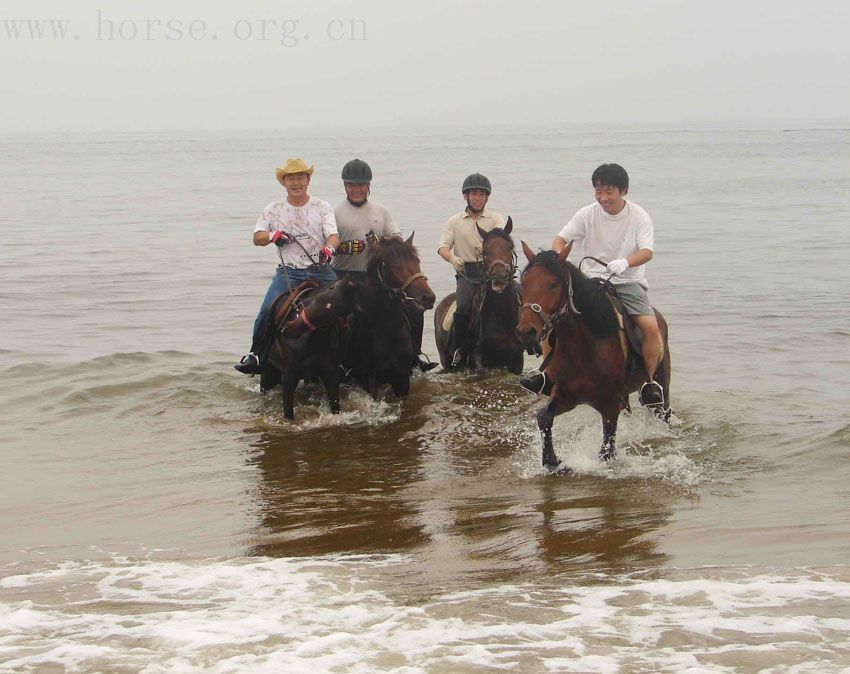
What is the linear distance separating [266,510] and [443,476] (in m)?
1.59

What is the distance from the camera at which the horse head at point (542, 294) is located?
7.30 metres

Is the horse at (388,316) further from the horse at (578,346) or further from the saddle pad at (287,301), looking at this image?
the horse at (578,346)

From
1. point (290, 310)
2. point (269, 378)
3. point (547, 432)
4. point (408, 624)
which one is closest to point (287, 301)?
point (290, 310)

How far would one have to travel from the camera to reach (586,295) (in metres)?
7.89

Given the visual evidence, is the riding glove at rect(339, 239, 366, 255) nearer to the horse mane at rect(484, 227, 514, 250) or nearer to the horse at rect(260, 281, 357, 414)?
the horse at rect(260, 281, 357, 414)

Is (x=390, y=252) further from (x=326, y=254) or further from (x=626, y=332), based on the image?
(x=626, y=332)

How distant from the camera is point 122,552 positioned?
267 inches

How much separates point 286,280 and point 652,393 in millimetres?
4020

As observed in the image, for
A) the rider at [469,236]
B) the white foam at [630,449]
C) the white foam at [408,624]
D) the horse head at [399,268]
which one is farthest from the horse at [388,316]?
the white foam at [408,624]

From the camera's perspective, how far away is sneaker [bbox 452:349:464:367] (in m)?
12.3

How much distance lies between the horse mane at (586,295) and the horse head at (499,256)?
2.42m

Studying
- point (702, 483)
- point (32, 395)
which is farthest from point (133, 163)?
point (702, 483)

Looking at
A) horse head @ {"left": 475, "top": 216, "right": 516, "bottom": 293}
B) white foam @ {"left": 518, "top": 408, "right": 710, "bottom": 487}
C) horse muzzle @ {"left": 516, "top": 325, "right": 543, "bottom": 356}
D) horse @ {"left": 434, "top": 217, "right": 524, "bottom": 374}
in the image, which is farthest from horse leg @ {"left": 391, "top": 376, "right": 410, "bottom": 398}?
horse muzzle @ {"left": 516, "top": 325, "right": 543, "bottom": 356}

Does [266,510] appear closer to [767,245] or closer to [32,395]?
[32,395]
